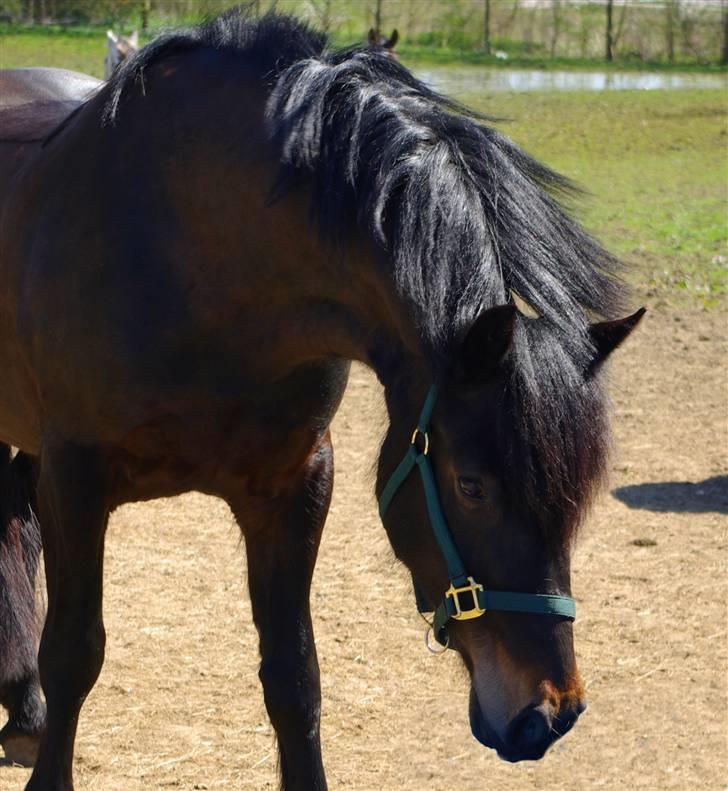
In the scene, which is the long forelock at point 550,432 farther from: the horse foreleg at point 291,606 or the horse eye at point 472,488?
the horse foreleg at point 291,606

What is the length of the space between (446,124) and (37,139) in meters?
1.25

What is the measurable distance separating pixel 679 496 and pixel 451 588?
143 inches

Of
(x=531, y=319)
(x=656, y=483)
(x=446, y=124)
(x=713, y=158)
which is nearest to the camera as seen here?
(x=531, y=319)

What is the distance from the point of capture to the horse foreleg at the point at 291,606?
3240 millimetres

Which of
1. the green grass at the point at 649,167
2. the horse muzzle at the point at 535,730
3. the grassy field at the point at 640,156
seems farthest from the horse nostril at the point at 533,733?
the grassy field at the point at 640,156

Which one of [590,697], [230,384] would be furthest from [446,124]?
[590,697]

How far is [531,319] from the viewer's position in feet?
7.92

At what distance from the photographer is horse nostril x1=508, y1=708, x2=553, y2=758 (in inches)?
92.0

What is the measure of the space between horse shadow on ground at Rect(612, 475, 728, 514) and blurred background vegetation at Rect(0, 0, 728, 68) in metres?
17.6

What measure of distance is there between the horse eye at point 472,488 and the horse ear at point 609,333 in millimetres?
330

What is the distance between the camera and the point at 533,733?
2.35 meters

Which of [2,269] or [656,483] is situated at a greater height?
[2,269]

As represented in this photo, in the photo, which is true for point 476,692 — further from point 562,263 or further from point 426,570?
point 562,263

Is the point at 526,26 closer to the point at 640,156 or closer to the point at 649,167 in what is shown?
the point at 640,156
